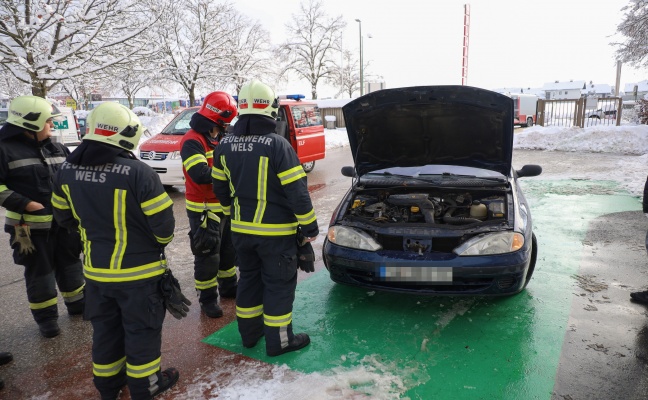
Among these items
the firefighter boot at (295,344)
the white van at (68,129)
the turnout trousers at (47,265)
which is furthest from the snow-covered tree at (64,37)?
the firefighter boot at (295,344)

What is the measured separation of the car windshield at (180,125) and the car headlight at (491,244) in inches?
300

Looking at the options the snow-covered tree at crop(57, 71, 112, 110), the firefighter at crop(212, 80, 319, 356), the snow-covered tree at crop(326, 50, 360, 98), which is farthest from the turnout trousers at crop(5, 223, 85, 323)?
the snow-covered tree at crop(326, 50, 360, 98)

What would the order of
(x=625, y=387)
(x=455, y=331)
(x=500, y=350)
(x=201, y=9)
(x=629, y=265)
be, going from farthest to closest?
(x=201, y=9) → (x=629, y=265) → (x=455, y=331) → (x=500, y=350) → (x=625, y=387)

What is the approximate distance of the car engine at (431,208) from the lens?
12.2ft

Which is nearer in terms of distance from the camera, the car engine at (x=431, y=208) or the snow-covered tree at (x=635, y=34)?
the car engine at (x=431, y=208)

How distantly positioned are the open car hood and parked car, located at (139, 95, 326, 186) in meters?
3.73

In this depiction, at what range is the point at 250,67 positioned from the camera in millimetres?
29984

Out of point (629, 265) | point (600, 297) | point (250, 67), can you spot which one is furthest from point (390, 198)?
point (250, 67)

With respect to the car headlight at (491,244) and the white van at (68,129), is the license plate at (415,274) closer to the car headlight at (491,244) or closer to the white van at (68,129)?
the car headlight at (491,244)

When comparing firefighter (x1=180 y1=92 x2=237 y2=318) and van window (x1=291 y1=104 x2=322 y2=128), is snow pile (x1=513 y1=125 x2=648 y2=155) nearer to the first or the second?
van window (x1=291 y1=104 x2=322 y2=128)

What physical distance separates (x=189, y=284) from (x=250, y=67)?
91.1 ft

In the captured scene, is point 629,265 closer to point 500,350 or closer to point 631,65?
point 500,350

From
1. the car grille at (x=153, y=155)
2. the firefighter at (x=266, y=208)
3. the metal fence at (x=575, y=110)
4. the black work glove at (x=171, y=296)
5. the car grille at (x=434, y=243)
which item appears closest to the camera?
the black work glove at (x=171, y=296)

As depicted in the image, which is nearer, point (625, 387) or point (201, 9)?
point (625, 387)
